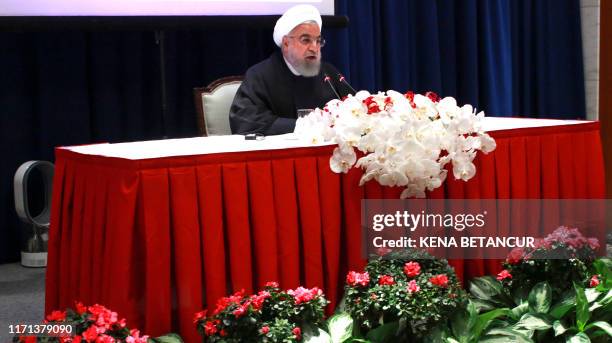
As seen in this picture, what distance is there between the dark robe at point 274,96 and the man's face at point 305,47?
95 millimetres

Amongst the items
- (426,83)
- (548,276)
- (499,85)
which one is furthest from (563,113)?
(548,276)

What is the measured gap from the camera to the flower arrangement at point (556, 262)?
323 centimetres

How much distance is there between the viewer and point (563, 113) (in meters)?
6.58

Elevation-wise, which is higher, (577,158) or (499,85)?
(499,85)

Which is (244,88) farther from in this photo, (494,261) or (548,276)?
(548,276)

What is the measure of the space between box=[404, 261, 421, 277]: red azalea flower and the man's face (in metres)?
1.81

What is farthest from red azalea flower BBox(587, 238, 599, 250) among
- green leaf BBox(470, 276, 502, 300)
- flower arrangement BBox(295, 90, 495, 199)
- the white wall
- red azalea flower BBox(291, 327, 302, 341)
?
the white wall

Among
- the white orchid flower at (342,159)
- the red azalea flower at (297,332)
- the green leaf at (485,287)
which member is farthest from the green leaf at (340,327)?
the green leaf at (485,287)

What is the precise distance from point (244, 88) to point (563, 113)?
2.82m

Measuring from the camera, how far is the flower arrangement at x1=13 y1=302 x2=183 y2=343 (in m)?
2.51

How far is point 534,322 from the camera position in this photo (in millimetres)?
3061

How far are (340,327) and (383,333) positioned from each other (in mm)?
129

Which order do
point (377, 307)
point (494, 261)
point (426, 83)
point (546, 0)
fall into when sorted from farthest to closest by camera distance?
point (546, 0) → point (426, 83) → point (494, 261) → point (377, 307)

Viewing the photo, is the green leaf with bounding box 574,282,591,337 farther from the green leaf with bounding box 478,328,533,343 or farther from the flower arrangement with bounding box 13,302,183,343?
the flower arrangement with bounding box 13,302,183,343
